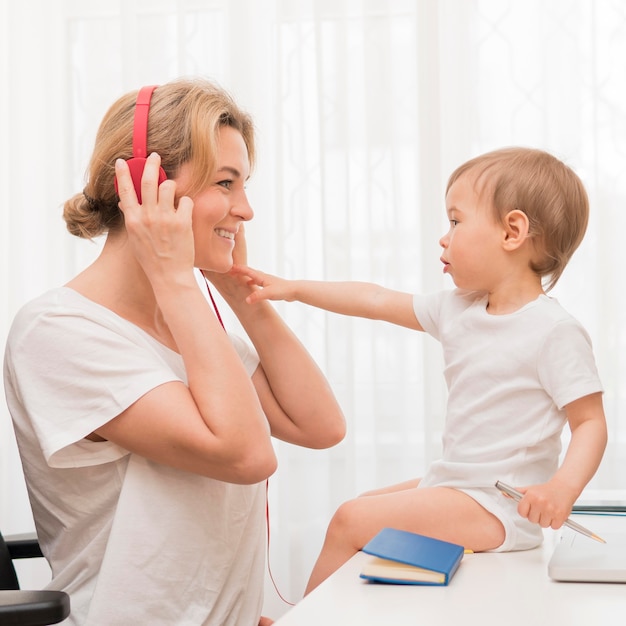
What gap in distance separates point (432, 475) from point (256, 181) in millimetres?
1417

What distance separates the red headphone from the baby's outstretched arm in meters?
0.28

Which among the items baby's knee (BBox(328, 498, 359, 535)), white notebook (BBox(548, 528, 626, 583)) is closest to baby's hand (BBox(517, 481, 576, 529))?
white notebook (BBox(548, 528, 626, 583))

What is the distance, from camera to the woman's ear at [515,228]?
1225 mm

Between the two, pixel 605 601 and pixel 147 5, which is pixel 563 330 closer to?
pixel 605 601

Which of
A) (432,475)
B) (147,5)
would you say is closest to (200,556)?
(432,475)

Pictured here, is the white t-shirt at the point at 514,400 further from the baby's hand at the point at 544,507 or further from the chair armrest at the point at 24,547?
the chair armrest at the point at 24,547

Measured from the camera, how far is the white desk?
0.81 meters

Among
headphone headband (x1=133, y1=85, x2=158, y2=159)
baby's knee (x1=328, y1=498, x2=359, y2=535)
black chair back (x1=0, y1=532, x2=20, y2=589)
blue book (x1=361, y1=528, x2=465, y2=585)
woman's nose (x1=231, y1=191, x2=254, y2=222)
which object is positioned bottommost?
black chair back (x1=0, y1=532, x2=20, y2=589)

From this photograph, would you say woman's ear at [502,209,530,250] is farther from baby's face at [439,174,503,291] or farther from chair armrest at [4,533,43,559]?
chair armrest at [4,533,43,559]

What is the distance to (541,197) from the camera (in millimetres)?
1237

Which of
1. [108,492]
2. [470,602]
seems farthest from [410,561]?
[108,492]

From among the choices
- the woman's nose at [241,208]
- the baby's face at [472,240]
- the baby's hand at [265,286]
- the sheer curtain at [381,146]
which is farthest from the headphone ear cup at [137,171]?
the sheer curtain at [381,146]

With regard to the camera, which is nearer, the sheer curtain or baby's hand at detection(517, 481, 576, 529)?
baby's hand at detection(517, 481, 576, 529)

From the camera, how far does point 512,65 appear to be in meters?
2.36
